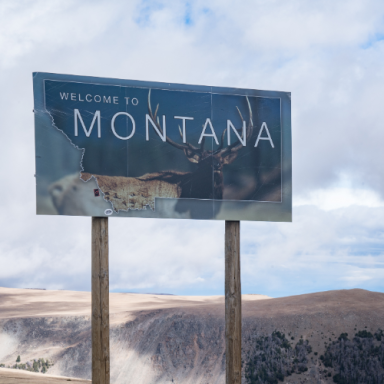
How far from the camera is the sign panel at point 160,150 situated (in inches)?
454

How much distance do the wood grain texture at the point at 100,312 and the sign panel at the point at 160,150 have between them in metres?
0.96

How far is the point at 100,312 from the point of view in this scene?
1124 centimetres

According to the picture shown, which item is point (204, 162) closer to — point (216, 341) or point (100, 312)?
point (100, 312)

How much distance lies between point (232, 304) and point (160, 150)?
4.20 meters

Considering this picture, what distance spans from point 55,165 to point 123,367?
22038mm

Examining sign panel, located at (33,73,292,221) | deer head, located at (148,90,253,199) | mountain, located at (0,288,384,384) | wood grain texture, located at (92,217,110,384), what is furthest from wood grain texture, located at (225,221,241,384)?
mountain, located at (0,288,384,384)

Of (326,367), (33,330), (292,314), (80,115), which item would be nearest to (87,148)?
(80,115)

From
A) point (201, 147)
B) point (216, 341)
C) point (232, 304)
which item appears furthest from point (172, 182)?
point (216, 341)

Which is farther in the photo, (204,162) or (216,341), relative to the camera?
(216,341)

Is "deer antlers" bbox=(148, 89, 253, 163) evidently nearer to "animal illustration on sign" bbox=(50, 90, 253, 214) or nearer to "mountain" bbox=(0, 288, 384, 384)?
"animal illustration on sign" bbox=(50, 90, 253, 214)

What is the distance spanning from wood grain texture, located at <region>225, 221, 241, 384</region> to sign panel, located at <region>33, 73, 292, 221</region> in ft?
1.80

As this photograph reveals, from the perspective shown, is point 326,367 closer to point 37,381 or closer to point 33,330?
point 37,381

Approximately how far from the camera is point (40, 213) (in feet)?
37.0

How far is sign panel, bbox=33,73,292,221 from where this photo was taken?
1152 cm
